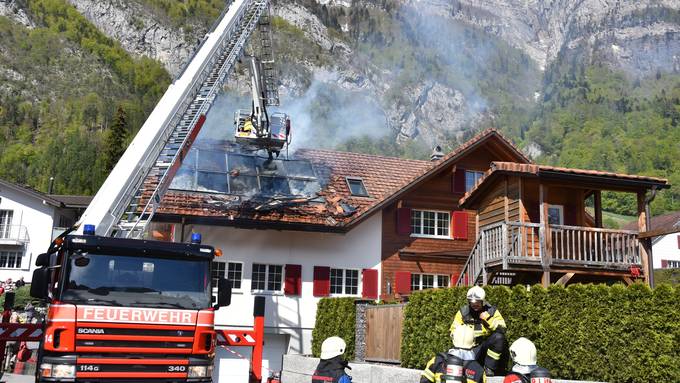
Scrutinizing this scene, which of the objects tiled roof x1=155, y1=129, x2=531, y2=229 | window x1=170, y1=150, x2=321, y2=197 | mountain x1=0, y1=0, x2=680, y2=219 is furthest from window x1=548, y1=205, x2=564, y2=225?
mountain x1=0, y1=0, x2=680, y2=219

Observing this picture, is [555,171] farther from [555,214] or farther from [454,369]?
[454,369]

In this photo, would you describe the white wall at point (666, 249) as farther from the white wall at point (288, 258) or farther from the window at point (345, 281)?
the window at point (345, 281)

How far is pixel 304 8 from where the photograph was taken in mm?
186625

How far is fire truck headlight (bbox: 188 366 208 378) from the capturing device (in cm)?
883

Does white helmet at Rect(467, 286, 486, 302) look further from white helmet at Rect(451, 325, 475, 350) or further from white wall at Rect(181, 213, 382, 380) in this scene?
white wall at Rect(181, 213, 382, 380)

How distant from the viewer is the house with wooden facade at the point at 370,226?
16703mm

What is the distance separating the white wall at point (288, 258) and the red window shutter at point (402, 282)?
2.31 ft

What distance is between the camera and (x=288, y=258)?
21.3 meters

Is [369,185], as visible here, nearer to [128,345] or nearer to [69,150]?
[128,345]

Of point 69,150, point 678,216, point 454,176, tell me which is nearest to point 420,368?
point 454,176

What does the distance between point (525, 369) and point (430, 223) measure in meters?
17.5

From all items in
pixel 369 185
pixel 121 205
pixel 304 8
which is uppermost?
pixel 304 8

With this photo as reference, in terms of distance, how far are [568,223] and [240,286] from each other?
32.4 ft

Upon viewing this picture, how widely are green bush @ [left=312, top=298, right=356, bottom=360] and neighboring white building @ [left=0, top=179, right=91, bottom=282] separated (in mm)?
28123
